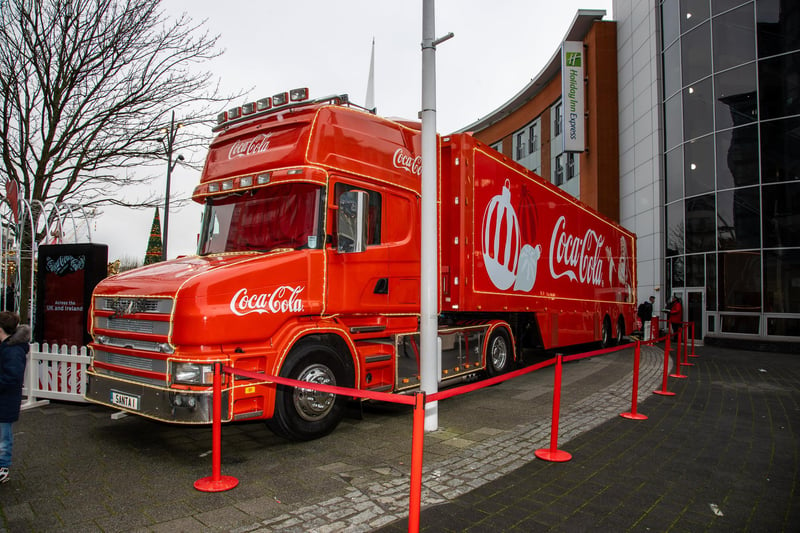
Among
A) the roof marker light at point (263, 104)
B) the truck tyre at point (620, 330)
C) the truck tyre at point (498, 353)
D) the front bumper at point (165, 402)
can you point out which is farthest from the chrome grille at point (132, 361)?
the truck tyre at point (620, 330)

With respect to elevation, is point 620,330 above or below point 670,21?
below

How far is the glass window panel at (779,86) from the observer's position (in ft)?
57.9

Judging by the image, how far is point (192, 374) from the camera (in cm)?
469

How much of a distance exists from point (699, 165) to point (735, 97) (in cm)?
265

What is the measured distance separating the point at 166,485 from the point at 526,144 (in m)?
37.4

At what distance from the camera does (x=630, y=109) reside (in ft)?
82.6

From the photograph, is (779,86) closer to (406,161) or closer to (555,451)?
(406,161)

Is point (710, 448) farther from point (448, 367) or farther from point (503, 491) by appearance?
point (448, 367)

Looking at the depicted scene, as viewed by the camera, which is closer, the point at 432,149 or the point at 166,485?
the point at 166,485

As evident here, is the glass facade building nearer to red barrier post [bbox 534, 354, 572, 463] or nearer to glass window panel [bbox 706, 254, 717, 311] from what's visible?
glass window panel [bbox 706, 254, 717, 311]

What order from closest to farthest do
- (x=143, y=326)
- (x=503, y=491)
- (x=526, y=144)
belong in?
1. (x=503, y=491)
2. (x=143, y=326)
3. (x=526, y=144)

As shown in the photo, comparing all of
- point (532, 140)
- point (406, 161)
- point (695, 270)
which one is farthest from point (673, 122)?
point (406, 161)

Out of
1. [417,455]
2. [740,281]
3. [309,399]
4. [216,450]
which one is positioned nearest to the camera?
[417,455]

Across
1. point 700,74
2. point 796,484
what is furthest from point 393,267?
point 700,74
